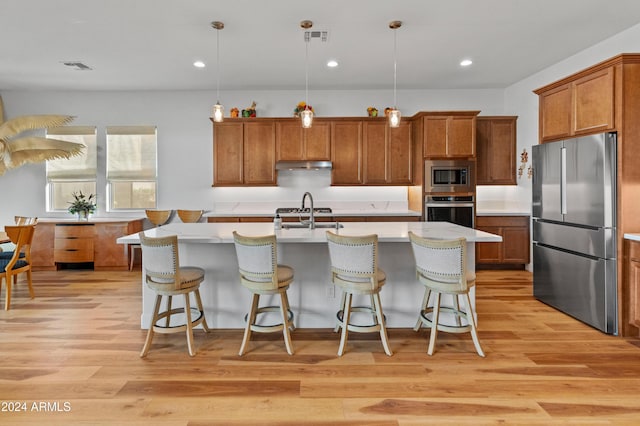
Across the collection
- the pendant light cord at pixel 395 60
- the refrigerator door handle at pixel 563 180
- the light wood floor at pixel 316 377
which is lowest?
the light wood floor at pixel 316 377

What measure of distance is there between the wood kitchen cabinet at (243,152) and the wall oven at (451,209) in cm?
242

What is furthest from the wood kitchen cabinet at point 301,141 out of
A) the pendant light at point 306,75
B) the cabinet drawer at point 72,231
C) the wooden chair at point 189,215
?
the cabinet drawer at point 72,231

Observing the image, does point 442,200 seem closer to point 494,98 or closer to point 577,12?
point 494,98

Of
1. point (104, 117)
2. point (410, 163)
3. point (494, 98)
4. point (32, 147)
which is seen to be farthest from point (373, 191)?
point (32, 147)

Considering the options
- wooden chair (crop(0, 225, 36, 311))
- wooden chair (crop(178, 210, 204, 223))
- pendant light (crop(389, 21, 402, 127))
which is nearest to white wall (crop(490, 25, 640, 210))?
pendant light (crop(389, 21, 402, 127))

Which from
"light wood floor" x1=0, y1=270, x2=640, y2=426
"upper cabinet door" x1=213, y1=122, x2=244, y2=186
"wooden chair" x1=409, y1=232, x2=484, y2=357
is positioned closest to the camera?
"light wood floor" x1=0, y1=270, x2=640, y2=426

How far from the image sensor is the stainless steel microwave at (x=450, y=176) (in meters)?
5.42

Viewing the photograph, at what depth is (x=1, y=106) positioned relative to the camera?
6000 millimetres

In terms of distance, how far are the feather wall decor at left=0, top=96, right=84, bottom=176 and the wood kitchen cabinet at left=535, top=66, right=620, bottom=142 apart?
255 inches

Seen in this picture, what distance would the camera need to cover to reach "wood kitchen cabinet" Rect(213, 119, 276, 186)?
19.4 ft

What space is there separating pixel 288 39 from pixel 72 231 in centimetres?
436

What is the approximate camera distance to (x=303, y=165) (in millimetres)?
5766

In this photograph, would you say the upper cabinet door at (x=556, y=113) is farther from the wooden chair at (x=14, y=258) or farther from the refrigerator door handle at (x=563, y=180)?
the wooden chair at (x=14, y=258)

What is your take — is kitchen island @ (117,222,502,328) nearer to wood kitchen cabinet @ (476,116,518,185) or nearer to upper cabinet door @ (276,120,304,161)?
upper cabinet door @ (276,120,304,161)
